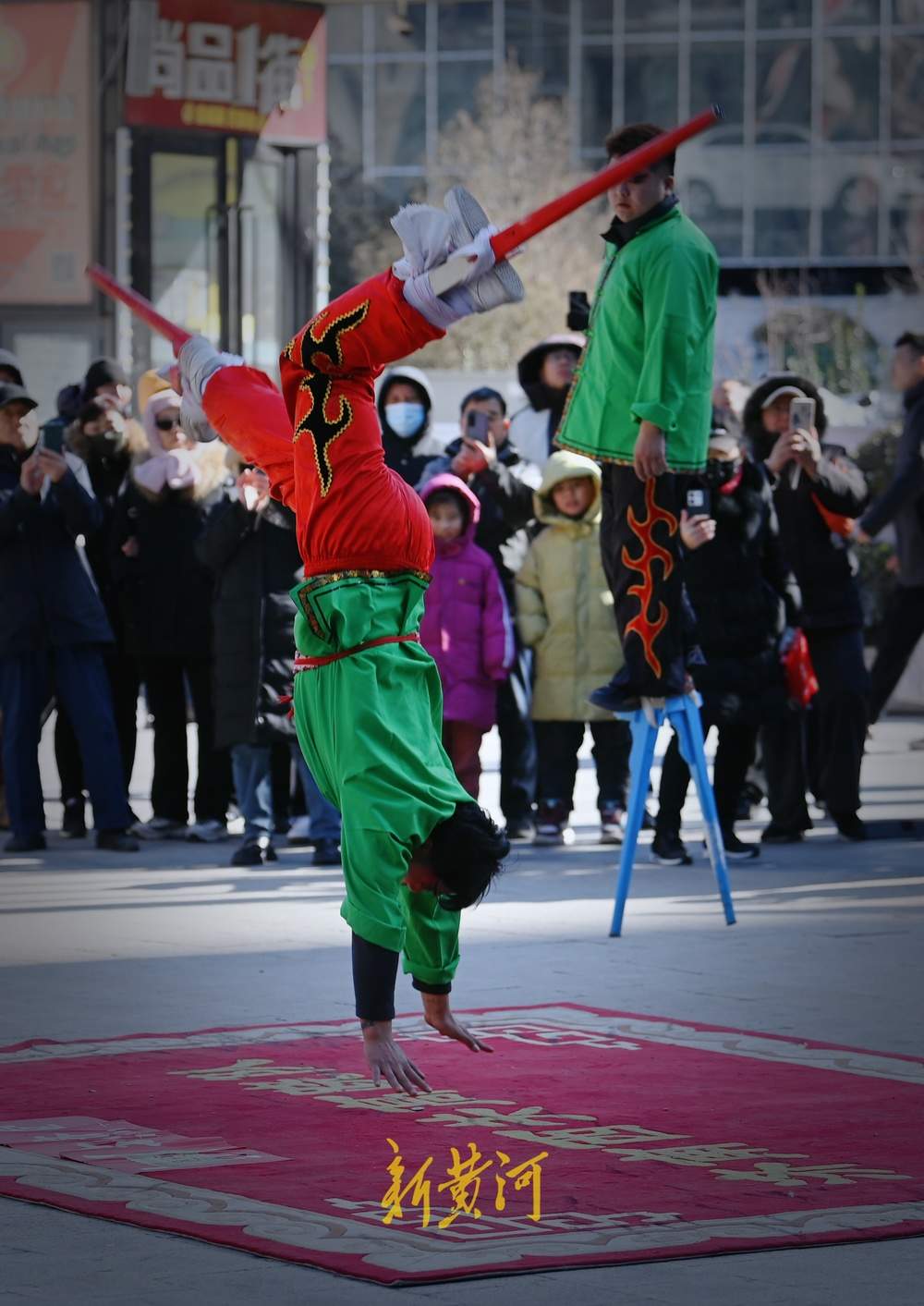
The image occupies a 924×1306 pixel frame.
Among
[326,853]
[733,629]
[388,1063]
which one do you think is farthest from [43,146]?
[388,1063]

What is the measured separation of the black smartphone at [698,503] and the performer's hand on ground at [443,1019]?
3463 mm

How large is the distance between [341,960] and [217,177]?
446 inches

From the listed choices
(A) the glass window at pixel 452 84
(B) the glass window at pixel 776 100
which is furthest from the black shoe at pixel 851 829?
(A) the glass window at pixel 452 84

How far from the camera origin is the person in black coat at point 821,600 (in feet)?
36.4

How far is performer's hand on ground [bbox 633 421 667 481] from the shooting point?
7.53 m

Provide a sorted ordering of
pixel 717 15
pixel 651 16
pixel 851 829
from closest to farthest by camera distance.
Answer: pixel 851 829 → pixel 717 15 → pixel 651 16

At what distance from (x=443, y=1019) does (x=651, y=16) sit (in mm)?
65202

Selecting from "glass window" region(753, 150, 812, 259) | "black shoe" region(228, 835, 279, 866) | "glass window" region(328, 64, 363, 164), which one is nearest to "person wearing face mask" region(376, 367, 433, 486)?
"black shoe" region(228, 835, 279, 866)

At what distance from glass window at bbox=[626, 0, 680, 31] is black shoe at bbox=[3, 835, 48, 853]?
196 feet

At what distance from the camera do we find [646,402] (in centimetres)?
754

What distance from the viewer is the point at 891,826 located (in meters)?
11.4

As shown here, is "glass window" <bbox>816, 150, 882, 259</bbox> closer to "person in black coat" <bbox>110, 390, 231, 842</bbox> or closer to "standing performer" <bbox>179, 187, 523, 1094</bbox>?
"person in black coat" <bbox>110, 390, 231, 842</bbox>

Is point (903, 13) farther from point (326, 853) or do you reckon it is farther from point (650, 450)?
point (650, 450)

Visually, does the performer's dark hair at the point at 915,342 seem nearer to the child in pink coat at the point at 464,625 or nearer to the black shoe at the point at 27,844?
the child in pink coat at the point at 464,625
